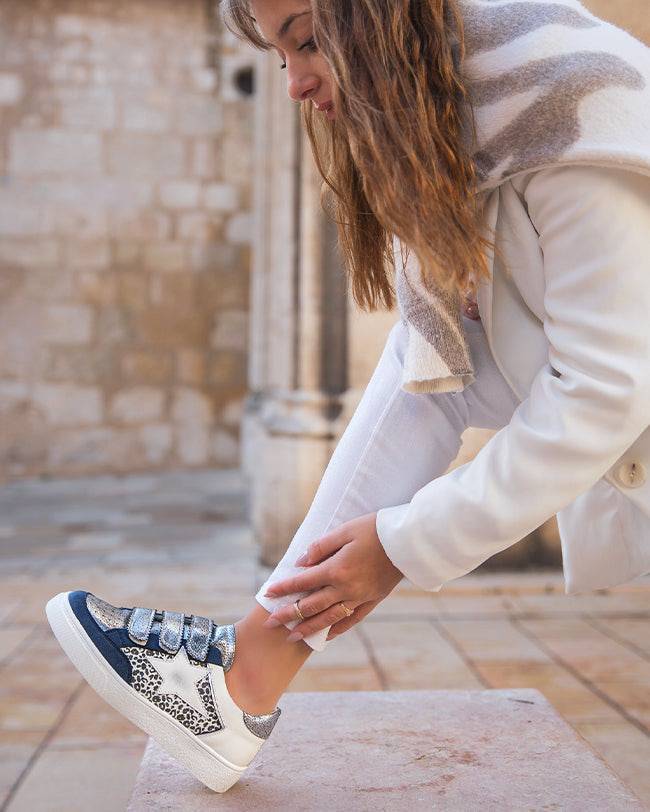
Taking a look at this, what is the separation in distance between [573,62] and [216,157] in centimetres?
617

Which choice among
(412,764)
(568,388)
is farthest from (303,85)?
(412,764)

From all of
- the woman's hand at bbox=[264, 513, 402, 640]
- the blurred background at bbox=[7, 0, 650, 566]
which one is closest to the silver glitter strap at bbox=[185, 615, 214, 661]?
the woman's hand at bbox=[264, 513, 402, 640]

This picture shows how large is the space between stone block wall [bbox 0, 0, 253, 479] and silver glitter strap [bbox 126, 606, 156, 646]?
5603mm

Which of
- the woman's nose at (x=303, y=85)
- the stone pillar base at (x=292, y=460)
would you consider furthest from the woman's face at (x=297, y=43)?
the stone pillar base at (x=292, y=460)

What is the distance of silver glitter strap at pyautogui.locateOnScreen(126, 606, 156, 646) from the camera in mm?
1206

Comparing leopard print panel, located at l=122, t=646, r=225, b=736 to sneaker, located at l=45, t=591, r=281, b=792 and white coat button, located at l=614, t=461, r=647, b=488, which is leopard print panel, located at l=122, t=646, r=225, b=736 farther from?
white coat button, located at l=614, t=461, r=647, b=488

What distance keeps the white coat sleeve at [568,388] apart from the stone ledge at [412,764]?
0.37 metres

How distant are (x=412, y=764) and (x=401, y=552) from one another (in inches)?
17.5

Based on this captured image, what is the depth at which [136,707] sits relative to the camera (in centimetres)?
120

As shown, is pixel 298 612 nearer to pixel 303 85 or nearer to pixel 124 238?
pixel 303 85

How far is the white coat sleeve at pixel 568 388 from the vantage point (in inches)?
35.8

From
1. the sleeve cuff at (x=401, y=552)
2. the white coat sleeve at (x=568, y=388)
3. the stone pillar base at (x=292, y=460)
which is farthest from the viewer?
the stone pillar base at (x=292, y=460)

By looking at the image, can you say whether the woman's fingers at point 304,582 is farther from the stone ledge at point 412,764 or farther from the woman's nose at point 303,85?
the woman's nose at point 303,85

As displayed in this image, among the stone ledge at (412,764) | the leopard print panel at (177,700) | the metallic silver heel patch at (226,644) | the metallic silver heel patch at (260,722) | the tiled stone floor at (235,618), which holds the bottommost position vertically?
the tiled stone floor at (235,618)
